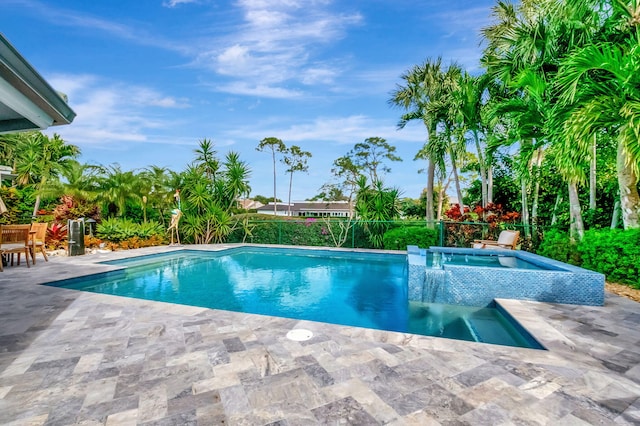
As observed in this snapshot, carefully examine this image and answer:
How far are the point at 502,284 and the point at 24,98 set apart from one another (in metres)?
6.10

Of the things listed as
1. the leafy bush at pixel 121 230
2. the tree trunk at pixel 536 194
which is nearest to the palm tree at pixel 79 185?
the leafy bush at pixel 121 230

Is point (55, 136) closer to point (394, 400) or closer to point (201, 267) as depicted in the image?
point (201, 267)

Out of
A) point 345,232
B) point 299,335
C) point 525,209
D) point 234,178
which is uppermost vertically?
point 234,178

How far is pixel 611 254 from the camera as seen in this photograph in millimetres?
5402

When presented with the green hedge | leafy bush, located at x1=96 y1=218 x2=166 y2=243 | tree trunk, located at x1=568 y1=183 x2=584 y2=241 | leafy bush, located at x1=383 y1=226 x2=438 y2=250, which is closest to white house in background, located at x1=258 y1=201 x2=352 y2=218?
leafy bush, located at x1=96 y1=218 x2=166 y2=243

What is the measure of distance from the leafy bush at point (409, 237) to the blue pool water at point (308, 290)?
952mm

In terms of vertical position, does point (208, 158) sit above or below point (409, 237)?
above

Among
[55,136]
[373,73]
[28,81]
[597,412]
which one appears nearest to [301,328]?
[597,412]

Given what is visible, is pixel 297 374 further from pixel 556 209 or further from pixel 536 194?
pixel 536 194

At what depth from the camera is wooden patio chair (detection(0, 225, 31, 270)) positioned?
6180mm

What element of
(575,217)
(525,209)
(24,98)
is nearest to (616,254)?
(575,217)

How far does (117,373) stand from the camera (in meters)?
2.33

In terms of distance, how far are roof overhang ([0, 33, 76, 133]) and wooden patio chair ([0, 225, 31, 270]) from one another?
163 inches

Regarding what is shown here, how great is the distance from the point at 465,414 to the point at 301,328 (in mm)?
1804
